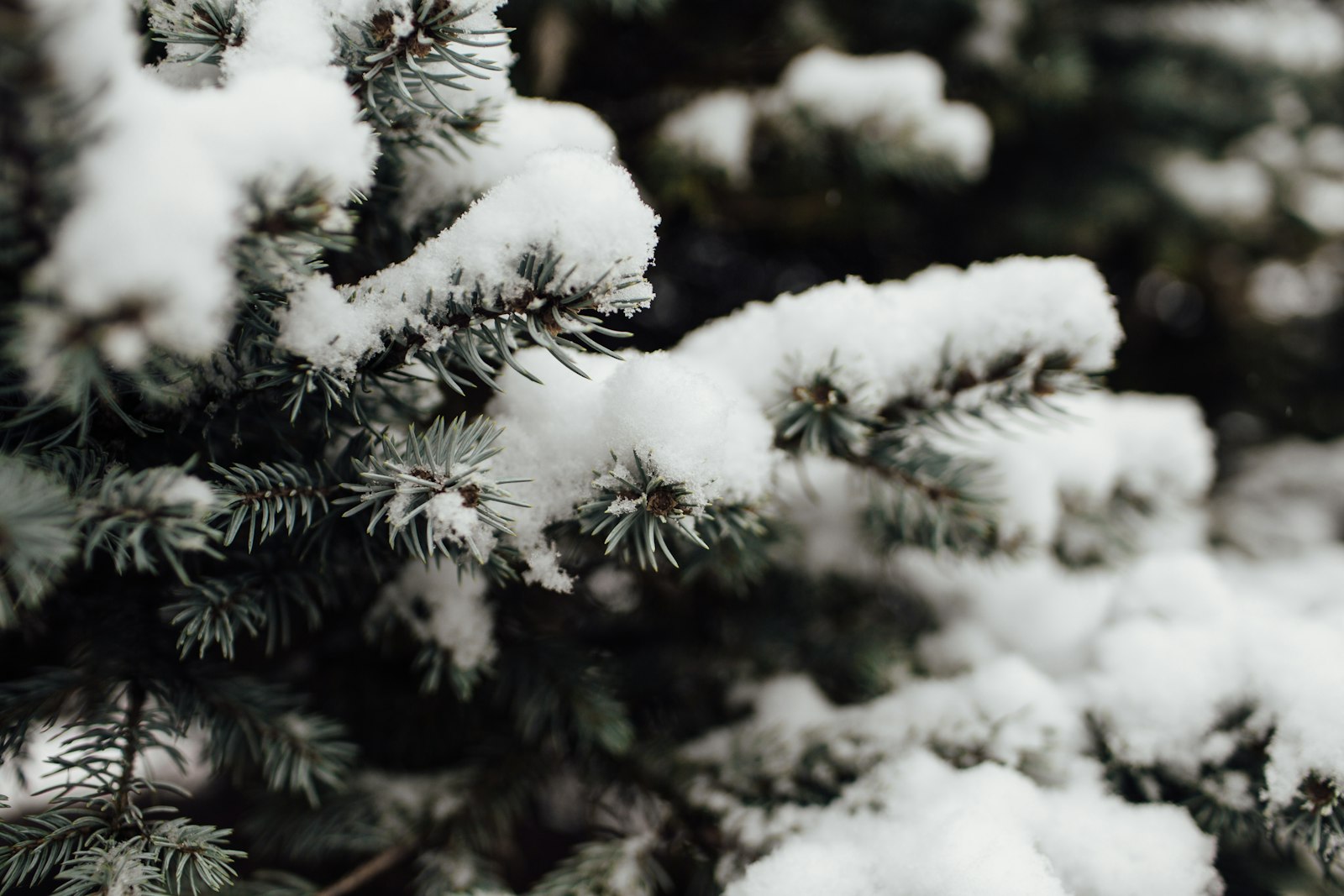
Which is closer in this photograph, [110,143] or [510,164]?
[110,143]

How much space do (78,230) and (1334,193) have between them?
86.5 inches

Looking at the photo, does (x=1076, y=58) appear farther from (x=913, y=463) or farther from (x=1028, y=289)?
(x=913, y=463)

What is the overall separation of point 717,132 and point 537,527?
0.75 meters

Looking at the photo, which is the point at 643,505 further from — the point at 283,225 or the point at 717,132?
the point at 717,132

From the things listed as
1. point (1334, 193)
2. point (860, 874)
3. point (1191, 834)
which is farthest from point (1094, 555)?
point (1334, 193)

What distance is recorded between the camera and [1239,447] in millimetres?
1688

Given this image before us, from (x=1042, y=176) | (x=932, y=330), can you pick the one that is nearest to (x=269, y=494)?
(x=932, y=330)

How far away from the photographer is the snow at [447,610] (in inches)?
28.9

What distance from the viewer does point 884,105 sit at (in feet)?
3.67

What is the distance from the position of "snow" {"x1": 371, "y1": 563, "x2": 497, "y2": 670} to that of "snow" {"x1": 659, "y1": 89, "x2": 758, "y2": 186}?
0.71 m

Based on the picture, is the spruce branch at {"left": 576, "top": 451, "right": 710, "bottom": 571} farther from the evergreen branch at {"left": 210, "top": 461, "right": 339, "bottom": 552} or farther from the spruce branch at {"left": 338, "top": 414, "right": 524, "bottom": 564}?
the evergreen branch at {"left": 210, "top": 461, "right": 339, "bottom": 552}

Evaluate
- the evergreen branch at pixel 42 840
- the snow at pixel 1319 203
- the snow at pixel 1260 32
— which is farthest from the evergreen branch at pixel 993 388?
the snow at pixel 1319 203

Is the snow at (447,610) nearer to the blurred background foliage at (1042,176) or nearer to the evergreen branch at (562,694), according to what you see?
the evergreen branch at (562,694)

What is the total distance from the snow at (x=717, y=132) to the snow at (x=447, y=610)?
71 cm
